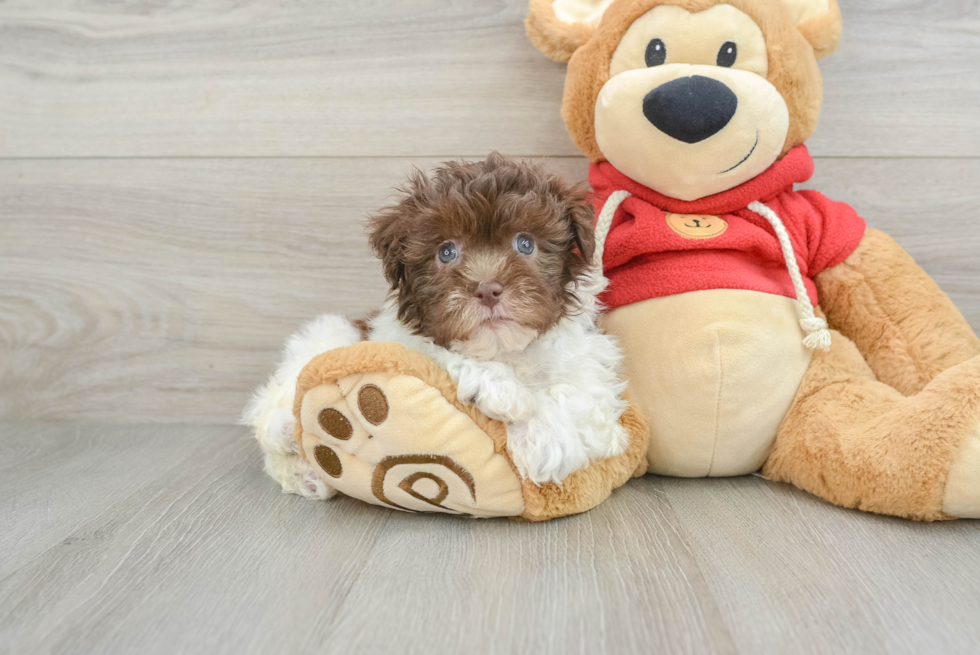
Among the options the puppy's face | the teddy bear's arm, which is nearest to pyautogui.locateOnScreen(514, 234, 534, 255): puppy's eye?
the puppy's face

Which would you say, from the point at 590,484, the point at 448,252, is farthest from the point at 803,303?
the point at 448,252

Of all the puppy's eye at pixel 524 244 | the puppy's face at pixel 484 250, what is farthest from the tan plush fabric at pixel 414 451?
the puppy's eye at pixel 524 244

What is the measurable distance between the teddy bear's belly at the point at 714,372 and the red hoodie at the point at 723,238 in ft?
0.11

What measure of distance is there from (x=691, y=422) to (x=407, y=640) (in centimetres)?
60

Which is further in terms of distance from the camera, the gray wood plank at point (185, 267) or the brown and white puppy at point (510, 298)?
the gray wood plank at point (185, 267)

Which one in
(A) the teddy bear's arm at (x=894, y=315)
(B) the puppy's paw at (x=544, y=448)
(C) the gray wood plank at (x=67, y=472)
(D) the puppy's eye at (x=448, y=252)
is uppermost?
(D) the puppy's eye at (x=448, y=252)

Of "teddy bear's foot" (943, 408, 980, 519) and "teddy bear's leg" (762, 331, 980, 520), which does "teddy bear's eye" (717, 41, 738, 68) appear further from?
"teddy bear's foot" (943, 408, 980, 519)

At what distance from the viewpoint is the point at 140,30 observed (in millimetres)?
1501

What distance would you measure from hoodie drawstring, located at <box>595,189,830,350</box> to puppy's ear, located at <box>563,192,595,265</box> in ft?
0.41

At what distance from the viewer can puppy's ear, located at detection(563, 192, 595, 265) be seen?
1.02 metres

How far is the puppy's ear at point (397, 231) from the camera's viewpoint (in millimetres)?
990

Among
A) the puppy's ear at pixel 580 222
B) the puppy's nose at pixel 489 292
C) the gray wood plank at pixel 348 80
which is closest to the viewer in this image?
the puppy's nose at pixel 489 292

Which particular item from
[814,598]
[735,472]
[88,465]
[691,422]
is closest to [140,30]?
[88,465]

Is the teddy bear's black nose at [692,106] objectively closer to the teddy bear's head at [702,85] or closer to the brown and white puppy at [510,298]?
the teddy bear's head at [702,85]
